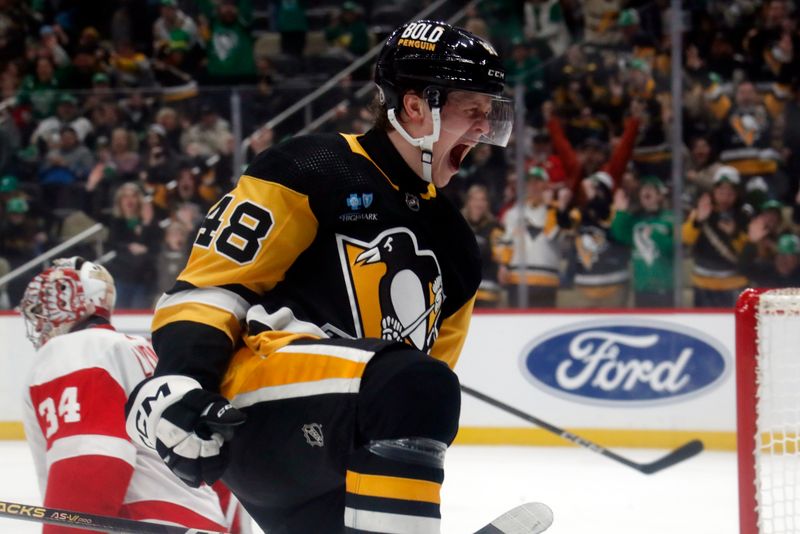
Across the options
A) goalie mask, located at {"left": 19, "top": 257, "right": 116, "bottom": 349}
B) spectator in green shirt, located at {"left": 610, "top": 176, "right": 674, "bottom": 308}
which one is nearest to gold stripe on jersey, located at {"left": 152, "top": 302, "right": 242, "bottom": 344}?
goalie mask, located at {"left": 19, "top": 257, "right": 116, "bottom": 349}

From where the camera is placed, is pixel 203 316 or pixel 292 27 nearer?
pixel 203 316

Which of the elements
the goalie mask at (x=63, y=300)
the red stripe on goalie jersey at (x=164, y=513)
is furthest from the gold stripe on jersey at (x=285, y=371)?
the goalie mask at (x=63, y=300)

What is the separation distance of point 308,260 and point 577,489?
2.88m

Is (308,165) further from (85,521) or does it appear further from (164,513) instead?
(164,513)

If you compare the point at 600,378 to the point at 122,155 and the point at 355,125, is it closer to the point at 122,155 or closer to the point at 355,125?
the point at 355,125

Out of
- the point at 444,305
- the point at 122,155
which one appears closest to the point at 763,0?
the point at 122,155

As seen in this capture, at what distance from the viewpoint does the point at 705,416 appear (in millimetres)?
5125

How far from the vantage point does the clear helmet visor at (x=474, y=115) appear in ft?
5.49

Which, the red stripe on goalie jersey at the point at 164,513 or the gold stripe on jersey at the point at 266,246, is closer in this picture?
the gold stripe on jersey at the point at 266,246

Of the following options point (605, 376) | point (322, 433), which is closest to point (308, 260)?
point (322, 433)

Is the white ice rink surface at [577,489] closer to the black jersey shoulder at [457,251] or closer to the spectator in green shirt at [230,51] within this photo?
the black jersey shoulder at [457,251]

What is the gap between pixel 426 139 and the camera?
1.66 m

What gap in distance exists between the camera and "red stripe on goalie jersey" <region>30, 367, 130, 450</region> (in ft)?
6.57

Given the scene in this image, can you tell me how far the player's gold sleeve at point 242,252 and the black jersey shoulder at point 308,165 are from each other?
2cm
